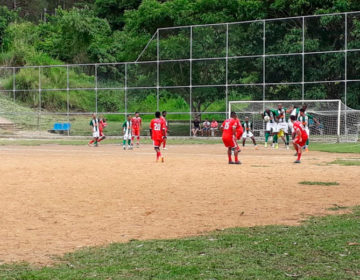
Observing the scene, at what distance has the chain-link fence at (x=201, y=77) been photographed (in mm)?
32969

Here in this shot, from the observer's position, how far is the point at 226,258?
6.39 meters

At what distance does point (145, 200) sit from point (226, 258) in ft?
15.5

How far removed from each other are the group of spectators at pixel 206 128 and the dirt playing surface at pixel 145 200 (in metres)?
17.6

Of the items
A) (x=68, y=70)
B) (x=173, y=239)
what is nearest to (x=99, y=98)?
(x=68, y=70)

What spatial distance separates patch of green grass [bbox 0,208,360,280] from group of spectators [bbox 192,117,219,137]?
27.4 m

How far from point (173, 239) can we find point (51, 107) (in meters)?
37.0

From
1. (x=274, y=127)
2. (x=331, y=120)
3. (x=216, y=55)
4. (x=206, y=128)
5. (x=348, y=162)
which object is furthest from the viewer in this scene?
(x=216, y=55)

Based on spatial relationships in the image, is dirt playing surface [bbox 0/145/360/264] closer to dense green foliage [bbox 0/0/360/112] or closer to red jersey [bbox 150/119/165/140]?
red jersey [bbox 150/119/165/140]

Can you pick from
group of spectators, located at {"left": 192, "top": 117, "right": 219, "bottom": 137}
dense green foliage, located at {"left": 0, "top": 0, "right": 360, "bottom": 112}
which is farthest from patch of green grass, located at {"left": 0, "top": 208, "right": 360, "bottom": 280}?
group of spectators, located at {"left": 192, "top": 117, "right": 219, "bottom": 137}

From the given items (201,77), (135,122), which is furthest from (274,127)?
(201,77)

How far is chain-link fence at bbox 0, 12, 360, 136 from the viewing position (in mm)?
32969

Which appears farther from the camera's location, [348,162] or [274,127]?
[274,127]

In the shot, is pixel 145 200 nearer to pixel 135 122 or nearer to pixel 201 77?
pixel 135 122

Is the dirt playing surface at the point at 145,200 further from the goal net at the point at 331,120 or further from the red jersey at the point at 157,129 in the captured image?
the goal net at the point at 331,120
